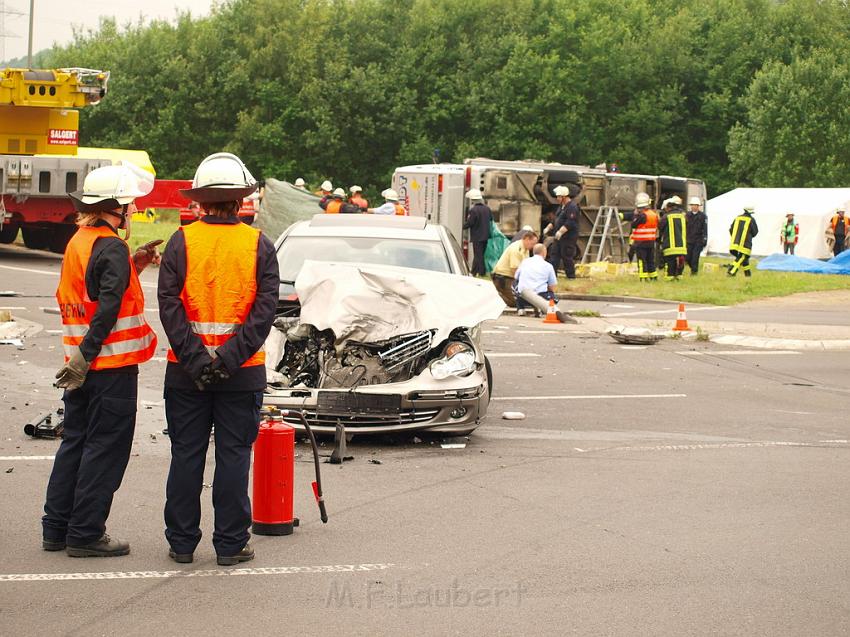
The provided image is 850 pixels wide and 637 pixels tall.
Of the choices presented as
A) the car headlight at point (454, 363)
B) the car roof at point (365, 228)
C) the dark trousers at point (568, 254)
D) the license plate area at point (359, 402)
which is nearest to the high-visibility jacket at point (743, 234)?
the dark trousers at point (568, 254)

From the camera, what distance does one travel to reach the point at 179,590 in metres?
5.55

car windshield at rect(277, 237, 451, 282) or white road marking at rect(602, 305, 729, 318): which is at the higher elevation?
car windshield at rect(277, 237, 451, 282)

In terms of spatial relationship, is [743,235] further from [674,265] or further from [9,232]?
[9,232]

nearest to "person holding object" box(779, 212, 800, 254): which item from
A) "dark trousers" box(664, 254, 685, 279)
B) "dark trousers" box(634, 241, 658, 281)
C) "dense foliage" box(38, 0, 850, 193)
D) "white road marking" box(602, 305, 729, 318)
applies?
"dark trousers" box(664, 254, 685, 279)

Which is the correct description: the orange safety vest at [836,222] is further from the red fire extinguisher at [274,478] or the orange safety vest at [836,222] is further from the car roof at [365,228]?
the red fire extinguisher at [274,478]

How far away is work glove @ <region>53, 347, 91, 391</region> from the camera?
19.4ft

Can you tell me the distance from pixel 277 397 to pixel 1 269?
16.0 meters

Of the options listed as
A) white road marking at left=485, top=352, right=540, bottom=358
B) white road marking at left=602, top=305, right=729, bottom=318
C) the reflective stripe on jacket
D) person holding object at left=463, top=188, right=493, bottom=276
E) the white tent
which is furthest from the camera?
the white tent

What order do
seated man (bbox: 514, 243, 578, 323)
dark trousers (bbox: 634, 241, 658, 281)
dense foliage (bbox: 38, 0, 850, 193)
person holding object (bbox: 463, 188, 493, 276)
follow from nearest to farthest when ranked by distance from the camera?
seated man (bbox: 514, 243, 578, 323)
dark trousers (bbox: 634, 241, 658, 281)
person holding object (bbox: 463, 188, 493, 276)
dense foliage (bbox: 38, 0, 850, 193)

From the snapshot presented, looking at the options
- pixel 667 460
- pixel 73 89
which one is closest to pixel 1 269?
pixel 73 89

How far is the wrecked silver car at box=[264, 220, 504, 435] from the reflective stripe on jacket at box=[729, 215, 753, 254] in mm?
18163

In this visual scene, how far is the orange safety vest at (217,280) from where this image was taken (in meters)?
5.88

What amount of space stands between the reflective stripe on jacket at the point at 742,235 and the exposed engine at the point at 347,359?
1881 cm

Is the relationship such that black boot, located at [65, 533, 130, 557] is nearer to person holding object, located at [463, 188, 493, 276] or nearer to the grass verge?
the grass verge
